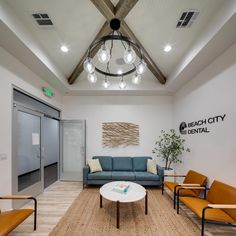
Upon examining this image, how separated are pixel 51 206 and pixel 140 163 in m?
2.82

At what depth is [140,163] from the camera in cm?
509

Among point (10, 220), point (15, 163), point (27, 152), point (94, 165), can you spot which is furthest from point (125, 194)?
point (27, 152)

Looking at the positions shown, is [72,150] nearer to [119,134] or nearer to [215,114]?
[119,134]

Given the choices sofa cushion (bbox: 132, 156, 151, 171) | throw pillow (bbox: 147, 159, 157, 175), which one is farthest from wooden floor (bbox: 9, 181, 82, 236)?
throw pillow (bbox: 147, 159, 157, 175)

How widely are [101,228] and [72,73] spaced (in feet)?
13.6

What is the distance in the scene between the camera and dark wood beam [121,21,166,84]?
3331 millimetres

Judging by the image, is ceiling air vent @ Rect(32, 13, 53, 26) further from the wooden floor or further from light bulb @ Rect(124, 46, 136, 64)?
the wooden floor

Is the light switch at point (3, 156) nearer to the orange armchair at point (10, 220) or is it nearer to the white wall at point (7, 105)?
the white wall at point (7, 105)

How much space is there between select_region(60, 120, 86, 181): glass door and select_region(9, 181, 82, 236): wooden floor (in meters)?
0.36

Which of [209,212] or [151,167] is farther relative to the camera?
[151,167]

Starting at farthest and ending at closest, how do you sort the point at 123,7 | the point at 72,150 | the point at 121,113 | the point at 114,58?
the point at 121,113 < the point at 72,150 < the point at 114,58 < the point at 123,7

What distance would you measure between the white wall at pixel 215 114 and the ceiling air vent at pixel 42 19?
3412mm

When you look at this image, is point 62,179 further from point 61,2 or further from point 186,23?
point 186,23

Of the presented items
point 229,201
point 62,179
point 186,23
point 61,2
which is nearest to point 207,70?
point 186,23
